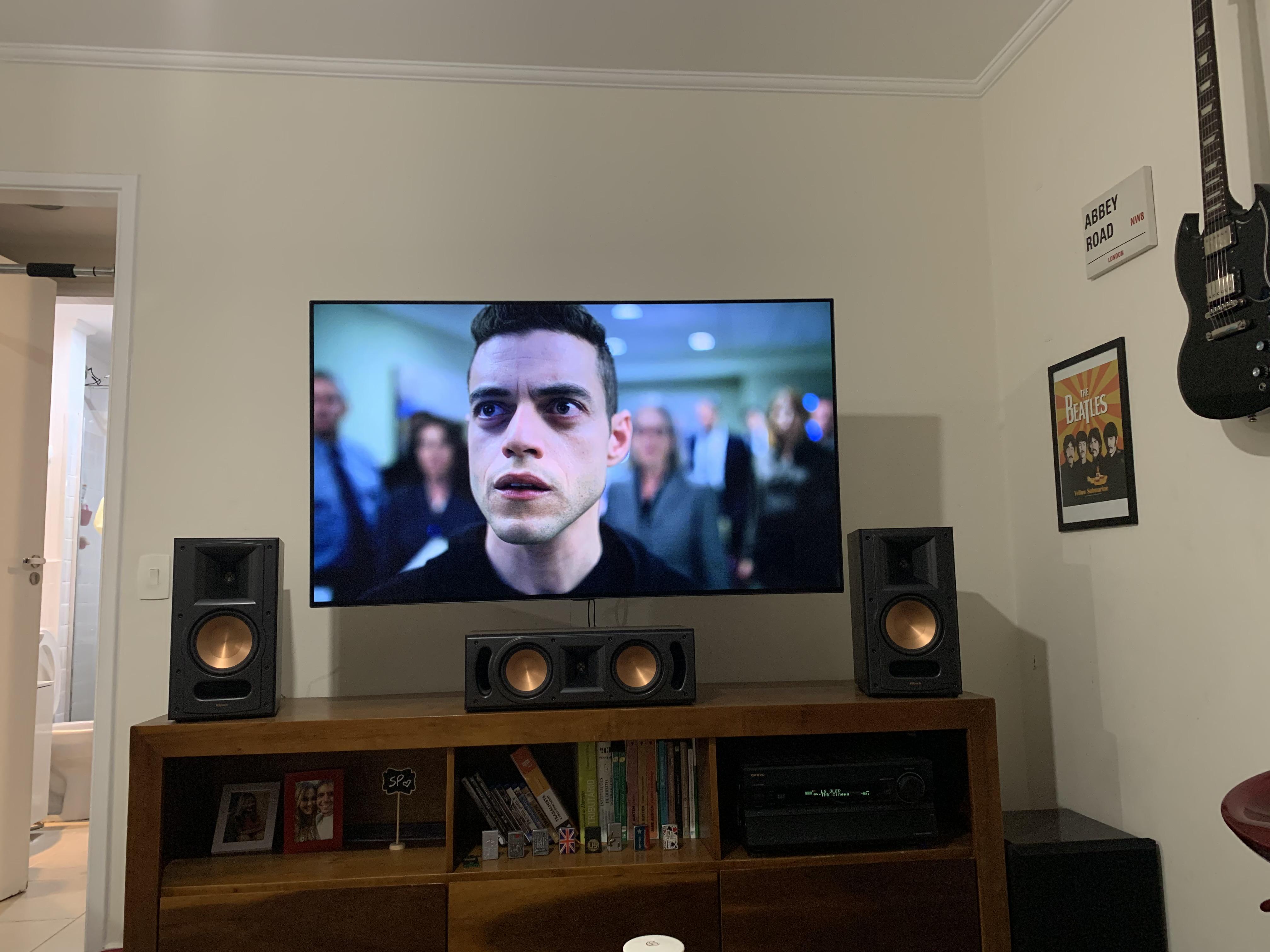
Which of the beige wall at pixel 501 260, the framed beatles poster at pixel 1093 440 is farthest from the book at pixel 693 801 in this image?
the framed beatles poster at pixel 1093 440

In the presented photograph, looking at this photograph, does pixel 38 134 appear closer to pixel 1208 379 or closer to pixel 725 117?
pixel 725 117

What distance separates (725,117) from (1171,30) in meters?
1.18

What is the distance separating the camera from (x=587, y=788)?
2070mm

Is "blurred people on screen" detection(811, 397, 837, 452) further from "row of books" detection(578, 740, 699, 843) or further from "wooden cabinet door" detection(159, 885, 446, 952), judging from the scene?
"wooden cabinet door" detection(159, 885, 446, 952)

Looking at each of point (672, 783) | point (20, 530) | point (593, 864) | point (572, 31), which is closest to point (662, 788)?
point (672, 783)

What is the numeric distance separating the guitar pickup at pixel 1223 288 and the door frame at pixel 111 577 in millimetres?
2504

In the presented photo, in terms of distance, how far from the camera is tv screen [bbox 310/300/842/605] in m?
2.14

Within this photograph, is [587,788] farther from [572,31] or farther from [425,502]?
[572,31]

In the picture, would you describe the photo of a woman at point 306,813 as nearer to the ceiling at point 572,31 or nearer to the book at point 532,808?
the book at point 532,808

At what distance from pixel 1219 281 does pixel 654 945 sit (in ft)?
4.83

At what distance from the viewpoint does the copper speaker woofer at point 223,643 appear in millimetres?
1964

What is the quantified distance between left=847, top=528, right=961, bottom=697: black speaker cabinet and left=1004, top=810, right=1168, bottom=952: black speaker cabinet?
38 cm

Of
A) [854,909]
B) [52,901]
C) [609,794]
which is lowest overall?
[52,901]

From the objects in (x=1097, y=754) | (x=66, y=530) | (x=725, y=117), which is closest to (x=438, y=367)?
(x=725, y=117)
